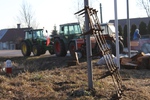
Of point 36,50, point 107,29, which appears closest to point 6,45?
point 36,50

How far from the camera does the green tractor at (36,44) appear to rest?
2467cm

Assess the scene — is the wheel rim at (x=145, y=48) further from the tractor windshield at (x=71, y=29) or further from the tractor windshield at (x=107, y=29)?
the tractor windshield at (x=71, y=29)

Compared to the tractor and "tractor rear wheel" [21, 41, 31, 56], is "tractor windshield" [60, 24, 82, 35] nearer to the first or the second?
the tractor

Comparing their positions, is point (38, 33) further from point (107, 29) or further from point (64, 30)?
point (107, 29)

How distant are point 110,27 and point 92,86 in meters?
13.6

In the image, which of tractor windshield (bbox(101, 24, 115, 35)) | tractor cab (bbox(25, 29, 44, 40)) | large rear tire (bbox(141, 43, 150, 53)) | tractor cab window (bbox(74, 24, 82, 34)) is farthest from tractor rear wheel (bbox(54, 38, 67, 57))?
large rear tire (bbox(141, 43, 150, 53))

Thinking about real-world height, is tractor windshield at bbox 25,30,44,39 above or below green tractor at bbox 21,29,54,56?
above

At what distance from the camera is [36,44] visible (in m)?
25.1

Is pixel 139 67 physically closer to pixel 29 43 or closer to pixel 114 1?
pixel 114 1

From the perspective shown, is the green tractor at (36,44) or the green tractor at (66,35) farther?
the green tractor at (36,44)

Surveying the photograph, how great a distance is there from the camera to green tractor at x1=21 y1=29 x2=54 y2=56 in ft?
80.9

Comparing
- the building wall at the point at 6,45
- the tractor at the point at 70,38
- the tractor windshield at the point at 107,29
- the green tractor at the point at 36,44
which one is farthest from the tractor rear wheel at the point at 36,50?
the building wall at the point at 6,45

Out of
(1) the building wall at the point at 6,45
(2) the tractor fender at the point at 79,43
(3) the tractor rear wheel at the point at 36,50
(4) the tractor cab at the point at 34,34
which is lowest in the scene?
(1) the building wall at the point at 6,45

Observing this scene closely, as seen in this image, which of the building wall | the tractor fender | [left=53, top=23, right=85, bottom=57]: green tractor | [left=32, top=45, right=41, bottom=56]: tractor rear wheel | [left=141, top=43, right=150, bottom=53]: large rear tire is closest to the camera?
the tractor fender
